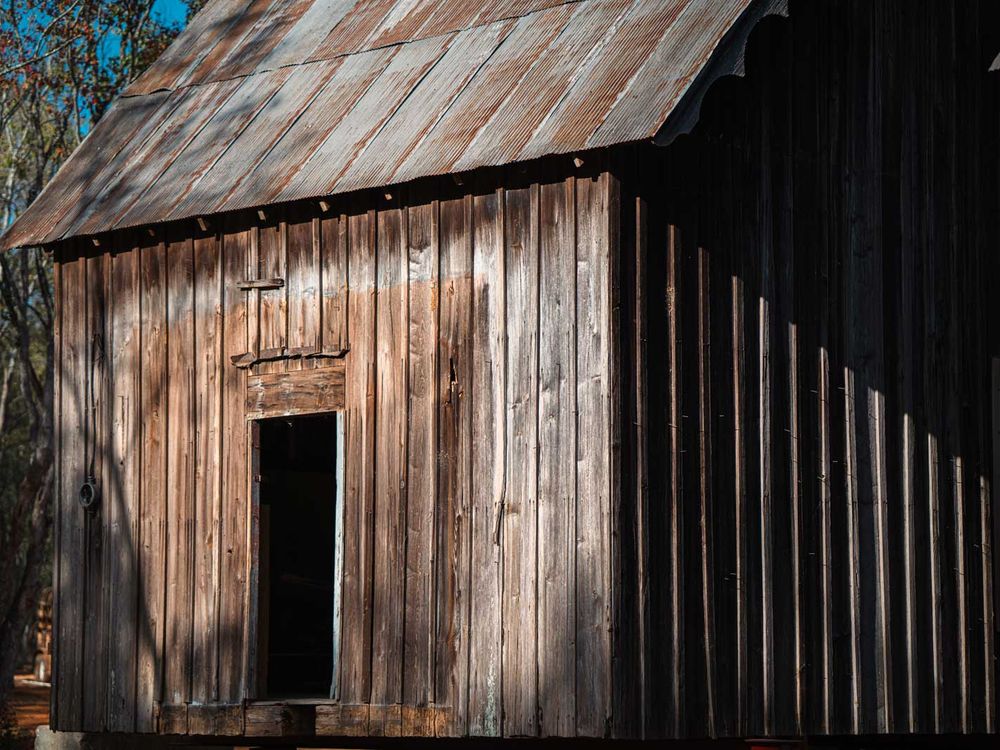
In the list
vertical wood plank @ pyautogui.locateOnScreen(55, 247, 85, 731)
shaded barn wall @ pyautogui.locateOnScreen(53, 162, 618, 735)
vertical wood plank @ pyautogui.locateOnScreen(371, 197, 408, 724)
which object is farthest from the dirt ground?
vertical wood plank @ pyautogui.locateOnScreen(371, 197, 408, 724)

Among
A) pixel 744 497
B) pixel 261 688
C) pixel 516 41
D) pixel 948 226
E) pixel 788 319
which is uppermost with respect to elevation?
pixel 516 41

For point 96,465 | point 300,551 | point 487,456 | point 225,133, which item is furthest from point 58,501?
point 487,456

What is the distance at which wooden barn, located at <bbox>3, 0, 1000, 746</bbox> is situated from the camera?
11945 millimetres

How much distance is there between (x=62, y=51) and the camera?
1252 inches

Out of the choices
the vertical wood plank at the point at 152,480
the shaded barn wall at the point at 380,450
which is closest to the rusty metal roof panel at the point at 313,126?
the shaded barn wall at the point at 380,450

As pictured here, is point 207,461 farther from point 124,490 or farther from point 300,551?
point 300,551

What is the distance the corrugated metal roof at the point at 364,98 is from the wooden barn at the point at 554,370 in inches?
1.7

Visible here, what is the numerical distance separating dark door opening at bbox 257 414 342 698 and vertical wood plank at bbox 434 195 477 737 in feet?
16.0

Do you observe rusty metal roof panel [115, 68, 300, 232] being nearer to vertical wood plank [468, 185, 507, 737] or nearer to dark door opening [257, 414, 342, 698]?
vertical wood plank [468, 185, 507, 737]

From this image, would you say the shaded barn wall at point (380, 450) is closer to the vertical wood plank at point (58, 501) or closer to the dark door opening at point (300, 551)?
the vertical wood plank at point (58, 501)

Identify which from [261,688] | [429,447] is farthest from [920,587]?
[261,688]

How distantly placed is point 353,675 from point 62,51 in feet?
70.6

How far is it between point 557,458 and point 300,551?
699 cm

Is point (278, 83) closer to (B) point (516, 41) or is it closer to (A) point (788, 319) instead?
(B) point (516, 41)
